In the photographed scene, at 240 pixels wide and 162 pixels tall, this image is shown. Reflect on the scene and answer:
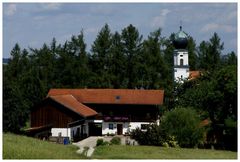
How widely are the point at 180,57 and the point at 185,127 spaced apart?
1882 centimetres

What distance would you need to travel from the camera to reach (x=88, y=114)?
1505 inches

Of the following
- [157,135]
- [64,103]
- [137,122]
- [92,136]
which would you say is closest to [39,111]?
[64,103]

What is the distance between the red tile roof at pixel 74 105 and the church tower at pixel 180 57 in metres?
9.72

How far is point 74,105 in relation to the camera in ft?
127

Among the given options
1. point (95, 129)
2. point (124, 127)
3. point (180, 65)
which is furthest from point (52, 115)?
point (180, 65)

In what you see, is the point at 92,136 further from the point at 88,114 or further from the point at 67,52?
the point at 67,52

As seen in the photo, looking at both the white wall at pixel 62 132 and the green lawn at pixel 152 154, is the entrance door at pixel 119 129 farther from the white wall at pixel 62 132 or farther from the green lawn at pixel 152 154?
the green lawn at pixel 152 154

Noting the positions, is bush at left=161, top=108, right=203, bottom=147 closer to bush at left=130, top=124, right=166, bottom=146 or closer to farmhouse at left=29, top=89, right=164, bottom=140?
bush at left=130, top=124, right=166, bottom=146

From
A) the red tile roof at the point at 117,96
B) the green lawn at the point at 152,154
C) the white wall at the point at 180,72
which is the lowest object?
the green lawn at the point at 152,154

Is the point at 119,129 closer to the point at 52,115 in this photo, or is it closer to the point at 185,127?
the point at 52,115

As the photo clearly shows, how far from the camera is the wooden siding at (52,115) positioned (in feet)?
121

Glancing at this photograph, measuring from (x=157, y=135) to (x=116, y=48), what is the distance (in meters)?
19.5

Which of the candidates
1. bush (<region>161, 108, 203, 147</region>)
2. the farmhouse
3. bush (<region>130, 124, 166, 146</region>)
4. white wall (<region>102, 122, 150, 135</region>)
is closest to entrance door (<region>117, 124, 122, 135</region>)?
the farmhouse

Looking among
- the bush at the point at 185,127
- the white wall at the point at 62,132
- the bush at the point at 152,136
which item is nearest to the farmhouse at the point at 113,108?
the white wall at the point at 62,132
